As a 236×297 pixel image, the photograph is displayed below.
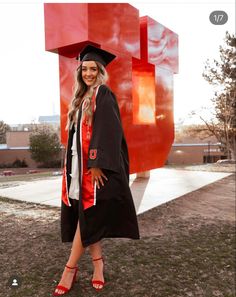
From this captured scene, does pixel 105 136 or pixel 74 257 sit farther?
pixel 74 257

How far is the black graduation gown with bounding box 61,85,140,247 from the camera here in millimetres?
2256

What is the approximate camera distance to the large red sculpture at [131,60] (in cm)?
493

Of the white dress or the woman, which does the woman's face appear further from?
the white dress

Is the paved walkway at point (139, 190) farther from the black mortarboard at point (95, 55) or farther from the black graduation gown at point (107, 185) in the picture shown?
the black mortarboard at point (95, 55)

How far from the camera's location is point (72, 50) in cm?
513

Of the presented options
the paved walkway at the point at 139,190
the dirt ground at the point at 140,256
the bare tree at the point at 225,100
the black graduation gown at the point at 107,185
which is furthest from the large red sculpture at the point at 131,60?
the bare tree at the point at 225,100

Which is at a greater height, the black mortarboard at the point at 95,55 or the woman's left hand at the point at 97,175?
the black mortarboard at the point at 95,55

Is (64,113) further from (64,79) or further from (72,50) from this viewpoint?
(72,50)

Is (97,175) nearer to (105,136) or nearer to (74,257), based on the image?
(105,136)

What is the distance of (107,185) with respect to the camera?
2340mm

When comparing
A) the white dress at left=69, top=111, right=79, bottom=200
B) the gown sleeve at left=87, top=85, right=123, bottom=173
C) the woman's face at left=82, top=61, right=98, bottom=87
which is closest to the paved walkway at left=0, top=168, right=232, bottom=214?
the white dress at left=69, top=111, right=79, bottom=200

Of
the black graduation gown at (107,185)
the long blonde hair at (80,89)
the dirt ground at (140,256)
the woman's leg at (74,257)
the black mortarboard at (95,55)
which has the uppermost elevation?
the black mortarboard at (95,55)

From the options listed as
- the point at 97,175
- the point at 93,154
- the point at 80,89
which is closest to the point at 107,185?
the point at 97,175

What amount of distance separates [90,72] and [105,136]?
539 millimetres
